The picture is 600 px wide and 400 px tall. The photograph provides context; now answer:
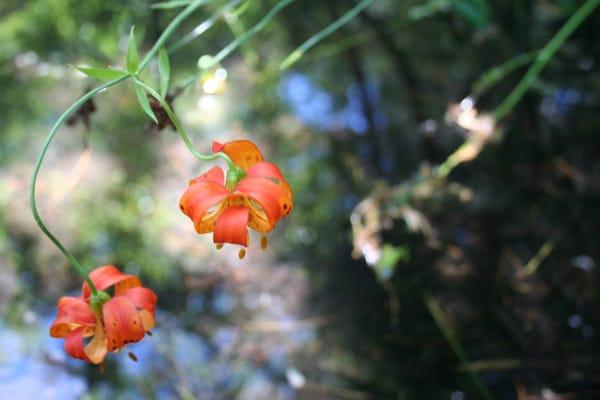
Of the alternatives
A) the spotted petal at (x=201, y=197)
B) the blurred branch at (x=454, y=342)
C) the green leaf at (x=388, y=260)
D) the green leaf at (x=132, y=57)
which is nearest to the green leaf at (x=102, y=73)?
the green leaf at (x=132, y=57)

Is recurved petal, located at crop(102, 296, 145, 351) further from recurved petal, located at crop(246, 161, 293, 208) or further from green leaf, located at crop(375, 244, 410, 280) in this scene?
green leaf, located at crop(375, 244, 410, 280)

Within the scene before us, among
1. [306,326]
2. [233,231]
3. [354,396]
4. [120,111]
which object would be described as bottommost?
[233,231]

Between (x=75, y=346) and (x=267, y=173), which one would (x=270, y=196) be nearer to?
(x=267, y=173)

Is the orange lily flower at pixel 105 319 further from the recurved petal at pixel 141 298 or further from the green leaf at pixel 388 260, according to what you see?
the green leaf at pixel 388 260

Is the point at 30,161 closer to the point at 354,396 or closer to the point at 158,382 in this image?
the point at 158,382

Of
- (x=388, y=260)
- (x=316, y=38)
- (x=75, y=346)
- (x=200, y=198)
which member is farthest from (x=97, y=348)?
(x=388, y=260)

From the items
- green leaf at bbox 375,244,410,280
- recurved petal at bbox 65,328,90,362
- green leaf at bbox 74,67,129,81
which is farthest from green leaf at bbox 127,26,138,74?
green leaf at bbox 375,244,410,280

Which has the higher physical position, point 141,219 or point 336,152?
point 336,152

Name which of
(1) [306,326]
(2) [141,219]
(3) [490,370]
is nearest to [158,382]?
(1) [306,326]
